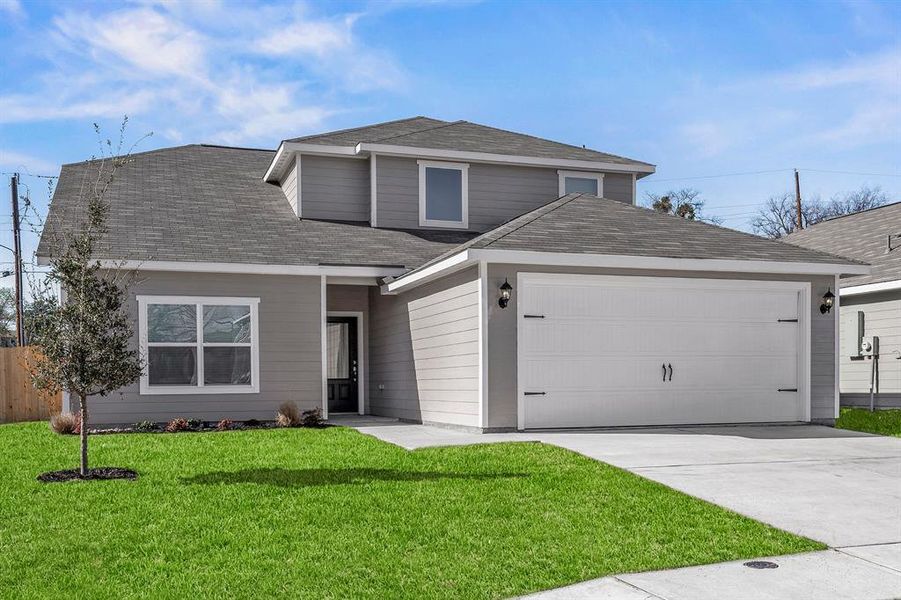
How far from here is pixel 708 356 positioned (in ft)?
43.3

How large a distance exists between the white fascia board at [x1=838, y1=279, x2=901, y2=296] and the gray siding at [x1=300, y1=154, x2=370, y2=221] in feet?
30.5

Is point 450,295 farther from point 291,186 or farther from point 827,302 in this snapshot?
point 291,186

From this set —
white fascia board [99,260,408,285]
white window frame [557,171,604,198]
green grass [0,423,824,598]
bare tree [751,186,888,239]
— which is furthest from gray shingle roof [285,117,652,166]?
bare tree [751,186,888,239]

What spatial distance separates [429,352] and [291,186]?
578 cm

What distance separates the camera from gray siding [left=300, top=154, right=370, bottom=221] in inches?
687

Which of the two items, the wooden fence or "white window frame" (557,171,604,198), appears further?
"white window frame" (557,171,604,198)

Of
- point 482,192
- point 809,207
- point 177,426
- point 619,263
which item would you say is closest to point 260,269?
point 177,426

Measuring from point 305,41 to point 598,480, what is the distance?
8.88 meters

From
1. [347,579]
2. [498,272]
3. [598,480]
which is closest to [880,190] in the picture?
[498,272]

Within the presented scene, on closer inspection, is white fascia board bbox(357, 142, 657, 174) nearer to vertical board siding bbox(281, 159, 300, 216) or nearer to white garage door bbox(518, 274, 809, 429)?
→ vertical board siding bbox(281, 159, 300, 216)

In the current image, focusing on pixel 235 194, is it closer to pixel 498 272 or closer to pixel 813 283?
pixel 498 272

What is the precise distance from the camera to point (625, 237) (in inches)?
525

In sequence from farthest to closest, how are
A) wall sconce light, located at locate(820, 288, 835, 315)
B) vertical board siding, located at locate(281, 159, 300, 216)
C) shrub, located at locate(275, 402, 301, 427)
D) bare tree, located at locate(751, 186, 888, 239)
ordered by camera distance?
1. bare tree, located at locate(751, 186, 888, 239)
2. vertical board siding, located at locate(281, 159, 300, 216)
3. shrub, located at locate(275, 402, 301, 427)
4. wall sconce light, located at locate(820, 288, 835, 315)

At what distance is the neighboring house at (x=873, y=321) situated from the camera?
16.7m
